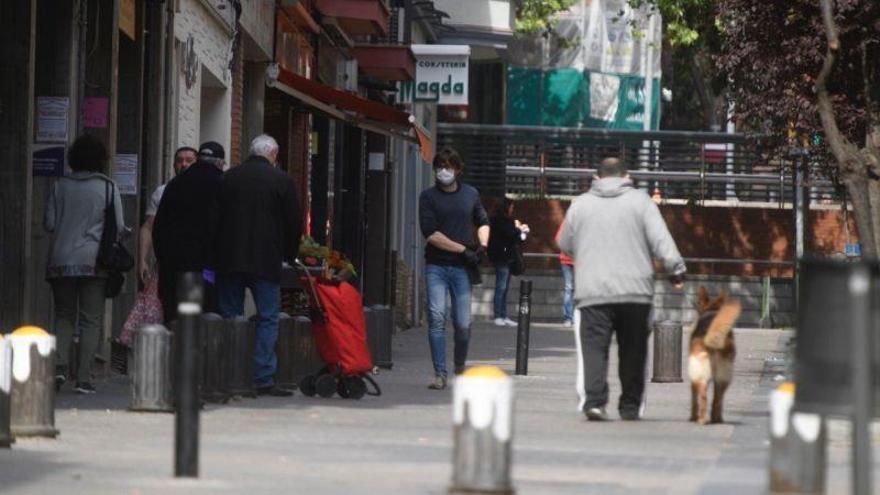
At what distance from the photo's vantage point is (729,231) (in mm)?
45062

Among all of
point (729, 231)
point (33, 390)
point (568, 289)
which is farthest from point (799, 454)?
point (729, 231)

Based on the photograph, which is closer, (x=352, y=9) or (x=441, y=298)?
(x=441, y=298)

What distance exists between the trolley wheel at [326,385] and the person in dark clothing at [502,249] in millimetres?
20130

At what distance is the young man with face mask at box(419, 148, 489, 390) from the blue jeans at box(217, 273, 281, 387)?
2.22 m

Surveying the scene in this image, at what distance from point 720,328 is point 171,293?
Answer: 465cm

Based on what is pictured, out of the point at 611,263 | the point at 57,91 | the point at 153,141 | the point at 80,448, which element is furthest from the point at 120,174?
the point at 80,448

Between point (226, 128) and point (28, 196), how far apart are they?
8325 millimetres

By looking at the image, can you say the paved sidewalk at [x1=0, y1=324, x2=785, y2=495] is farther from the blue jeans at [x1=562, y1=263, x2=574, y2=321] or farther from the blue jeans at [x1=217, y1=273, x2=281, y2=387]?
the blue jeans at [x1=562, y1=263, x2=574, y2=321]

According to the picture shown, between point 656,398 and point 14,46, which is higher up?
point 14,46

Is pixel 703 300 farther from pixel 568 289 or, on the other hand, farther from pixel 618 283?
pixel 568 289

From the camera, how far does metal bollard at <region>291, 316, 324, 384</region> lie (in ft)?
61.7

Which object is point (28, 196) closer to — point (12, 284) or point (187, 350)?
point (12, 284)

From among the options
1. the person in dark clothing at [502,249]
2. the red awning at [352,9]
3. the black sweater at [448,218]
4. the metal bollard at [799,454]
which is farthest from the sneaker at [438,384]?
the person in dark clothing at [502,249]

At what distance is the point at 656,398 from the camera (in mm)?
19734
